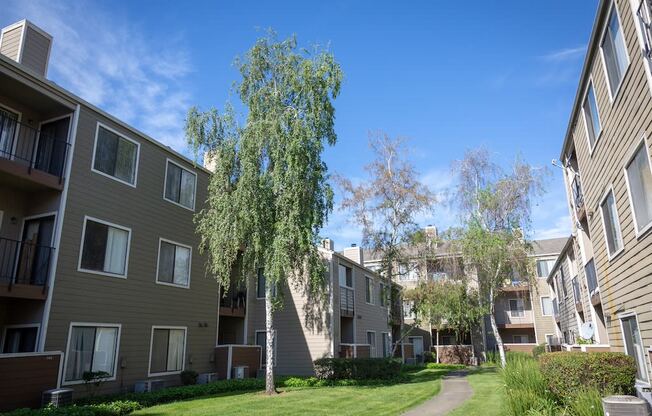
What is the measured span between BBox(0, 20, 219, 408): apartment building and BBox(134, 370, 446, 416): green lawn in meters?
2.86

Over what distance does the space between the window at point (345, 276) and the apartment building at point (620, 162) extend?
585 inches

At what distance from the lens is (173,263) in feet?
57.5

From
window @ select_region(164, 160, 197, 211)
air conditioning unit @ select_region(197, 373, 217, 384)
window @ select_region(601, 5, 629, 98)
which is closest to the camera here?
window @ select_region(601, 5, 629, 98)

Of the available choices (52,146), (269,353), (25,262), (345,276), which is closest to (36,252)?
(25,262)

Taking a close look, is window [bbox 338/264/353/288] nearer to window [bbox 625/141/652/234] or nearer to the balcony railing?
the balcony railing

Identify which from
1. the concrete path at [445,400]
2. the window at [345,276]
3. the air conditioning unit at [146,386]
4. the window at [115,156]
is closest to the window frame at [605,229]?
the concrete path at [445,400]

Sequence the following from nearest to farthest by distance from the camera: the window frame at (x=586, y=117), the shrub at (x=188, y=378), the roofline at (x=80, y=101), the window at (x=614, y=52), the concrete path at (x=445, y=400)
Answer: the window at (x=614, y=52) < the window frame at (x=586, y=117) < the concrete path at (x=445, y=400) < the roofline at (x=80, y=101) < the shrub at (x=188, y=378)

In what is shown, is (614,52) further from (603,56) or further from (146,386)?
(146,386)

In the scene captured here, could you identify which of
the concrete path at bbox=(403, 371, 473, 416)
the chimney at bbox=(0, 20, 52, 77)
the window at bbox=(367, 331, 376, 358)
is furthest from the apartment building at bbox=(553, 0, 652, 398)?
the window at bbox=(367, 331, 376, 358)

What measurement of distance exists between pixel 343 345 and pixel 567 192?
519 inches

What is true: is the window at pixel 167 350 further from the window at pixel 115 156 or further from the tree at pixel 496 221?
the tree at pixel 496 221

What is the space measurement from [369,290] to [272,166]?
52.6 feet

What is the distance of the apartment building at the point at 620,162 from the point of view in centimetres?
799

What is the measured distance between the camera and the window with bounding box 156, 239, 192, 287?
55.5 feet
